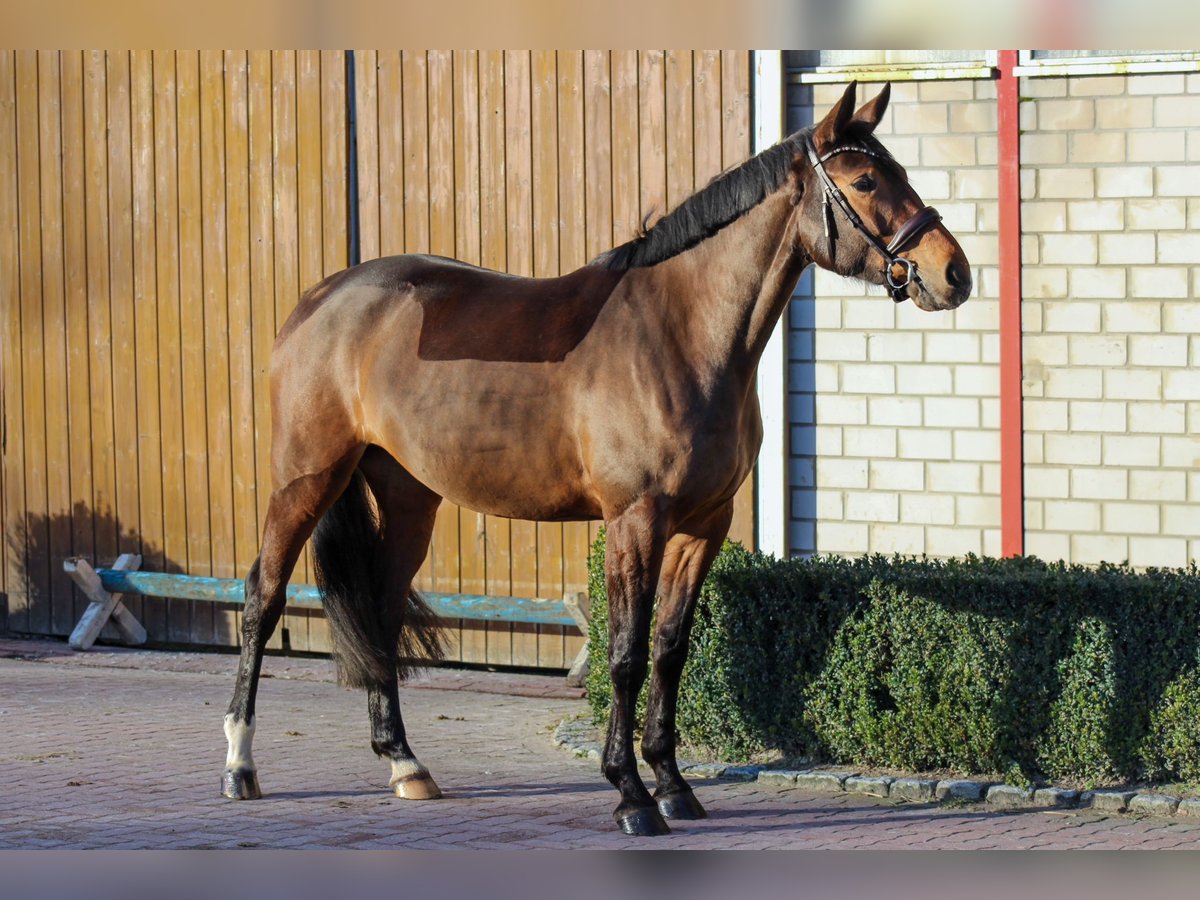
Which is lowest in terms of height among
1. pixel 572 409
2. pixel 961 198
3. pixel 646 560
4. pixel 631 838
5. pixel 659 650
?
pixel 631 838

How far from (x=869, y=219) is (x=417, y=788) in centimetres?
270

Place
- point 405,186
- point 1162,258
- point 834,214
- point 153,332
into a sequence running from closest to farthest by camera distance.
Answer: point 834,214, point 1162,258, point 405,186, point 153,332

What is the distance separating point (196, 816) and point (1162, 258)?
5239 millimetres

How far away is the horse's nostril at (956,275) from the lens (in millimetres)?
4762

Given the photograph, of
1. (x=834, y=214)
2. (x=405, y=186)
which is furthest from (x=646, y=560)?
(x=405, y=186)

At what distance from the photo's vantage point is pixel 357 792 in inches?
227

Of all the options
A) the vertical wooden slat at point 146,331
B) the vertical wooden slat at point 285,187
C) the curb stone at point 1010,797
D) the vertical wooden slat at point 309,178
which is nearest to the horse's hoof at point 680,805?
the curb stone at point 1010,797

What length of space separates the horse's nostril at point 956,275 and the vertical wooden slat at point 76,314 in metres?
6.41

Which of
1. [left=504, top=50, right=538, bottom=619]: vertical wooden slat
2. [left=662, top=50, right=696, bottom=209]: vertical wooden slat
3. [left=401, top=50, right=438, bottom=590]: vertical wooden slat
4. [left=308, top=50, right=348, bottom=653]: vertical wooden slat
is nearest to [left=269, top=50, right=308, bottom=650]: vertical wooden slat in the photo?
[left=308, top=50, right=348, bottom=653]: vertical wooden slat

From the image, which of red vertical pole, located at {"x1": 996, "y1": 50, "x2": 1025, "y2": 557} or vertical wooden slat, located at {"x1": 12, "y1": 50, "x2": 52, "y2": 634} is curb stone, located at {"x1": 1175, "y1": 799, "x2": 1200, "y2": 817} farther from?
vertical wooden slat, located at {"x1": 12, "y1": 50, "x2": 52, "y2": 634}

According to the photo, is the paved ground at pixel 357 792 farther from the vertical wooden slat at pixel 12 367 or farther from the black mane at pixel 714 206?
the black mane at pixel 714 206

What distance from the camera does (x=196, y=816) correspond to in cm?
526

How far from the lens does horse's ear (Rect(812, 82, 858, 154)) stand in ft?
16.1

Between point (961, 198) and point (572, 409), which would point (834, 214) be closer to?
point (572, 409)
